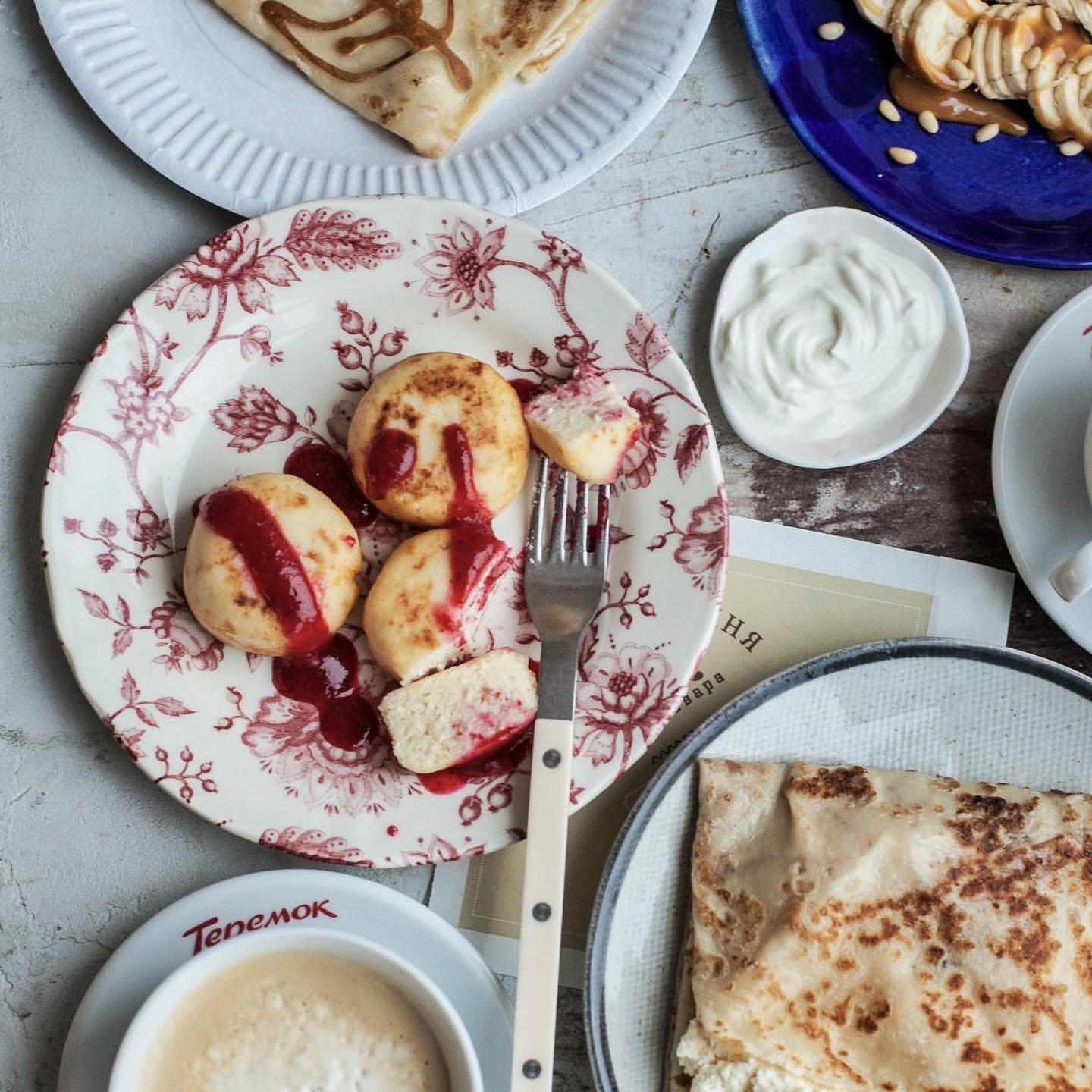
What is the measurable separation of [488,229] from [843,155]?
541 millimetres

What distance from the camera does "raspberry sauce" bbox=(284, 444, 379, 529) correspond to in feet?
4.95

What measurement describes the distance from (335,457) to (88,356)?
0.41m

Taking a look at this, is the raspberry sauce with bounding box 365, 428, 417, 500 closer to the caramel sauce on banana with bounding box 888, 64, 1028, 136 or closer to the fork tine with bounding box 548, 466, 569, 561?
the fork tine with bounding box 548, 466, 569, 561

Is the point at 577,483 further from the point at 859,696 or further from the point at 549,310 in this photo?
the point at 859,696

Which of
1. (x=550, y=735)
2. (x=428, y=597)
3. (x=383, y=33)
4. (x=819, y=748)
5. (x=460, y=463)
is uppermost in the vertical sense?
(x=383, y=33)

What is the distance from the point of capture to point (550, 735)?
4.66 ft

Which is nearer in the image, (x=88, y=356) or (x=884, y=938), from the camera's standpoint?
(x=884, y=938)

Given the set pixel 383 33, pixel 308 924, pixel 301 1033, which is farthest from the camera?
pixel 383 33

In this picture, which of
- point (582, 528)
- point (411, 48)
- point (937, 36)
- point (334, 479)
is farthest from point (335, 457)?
point (937, 36)

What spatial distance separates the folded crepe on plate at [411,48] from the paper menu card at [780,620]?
0.73m

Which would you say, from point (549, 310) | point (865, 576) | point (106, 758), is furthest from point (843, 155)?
point (106, 758)

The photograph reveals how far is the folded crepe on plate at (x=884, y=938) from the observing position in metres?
1.40

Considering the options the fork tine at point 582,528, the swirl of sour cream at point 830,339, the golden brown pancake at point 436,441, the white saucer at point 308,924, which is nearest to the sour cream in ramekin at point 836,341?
the swirl of sour cream at point 830,339

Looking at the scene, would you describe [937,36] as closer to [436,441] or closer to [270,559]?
[436,441]
